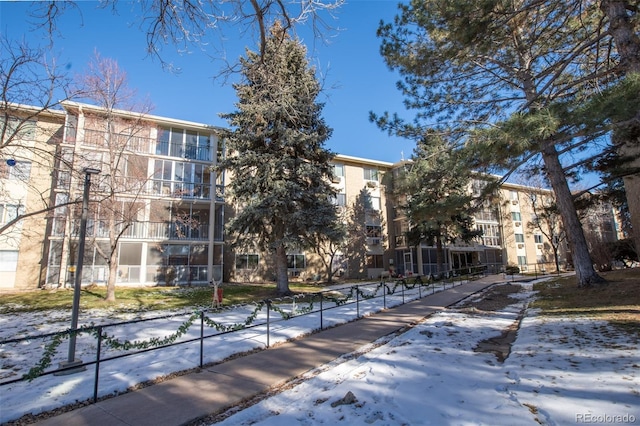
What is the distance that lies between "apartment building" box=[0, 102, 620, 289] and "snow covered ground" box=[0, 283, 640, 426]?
7461 mm

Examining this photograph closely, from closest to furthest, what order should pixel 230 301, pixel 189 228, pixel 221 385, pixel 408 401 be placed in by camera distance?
pixel 408 401 < pixel 221 385 < pixel 230 301 < pixel 189 228

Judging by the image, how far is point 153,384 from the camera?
5.20 meters

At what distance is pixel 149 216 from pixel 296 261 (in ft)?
40.1

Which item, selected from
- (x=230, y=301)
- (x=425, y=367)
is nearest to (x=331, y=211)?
(x=230, y=301)

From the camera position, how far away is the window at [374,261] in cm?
3362

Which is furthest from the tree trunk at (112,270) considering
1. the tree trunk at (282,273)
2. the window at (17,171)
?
the tree trunk at (282,273)

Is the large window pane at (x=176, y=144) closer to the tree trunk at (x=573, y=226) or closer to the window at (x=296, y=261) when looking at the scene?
the window at (x=296, y=261)

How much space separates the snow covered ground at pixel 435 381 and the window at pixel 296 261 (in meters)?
21.4

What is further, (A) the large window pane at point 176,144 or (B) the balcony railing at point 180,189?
(A) the large window pane at point 176,144

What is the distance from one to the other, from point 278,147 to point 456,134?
8.29m

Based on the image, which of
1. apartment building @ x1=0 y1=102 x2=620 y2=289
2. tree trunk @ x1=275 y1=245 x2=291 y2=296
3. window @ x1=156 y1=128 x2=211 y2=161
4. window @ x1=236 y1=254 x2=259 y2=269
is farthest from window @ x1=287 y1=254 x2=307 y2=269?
tree trunk @ x1=275 y1=245 x2=291 y2=296

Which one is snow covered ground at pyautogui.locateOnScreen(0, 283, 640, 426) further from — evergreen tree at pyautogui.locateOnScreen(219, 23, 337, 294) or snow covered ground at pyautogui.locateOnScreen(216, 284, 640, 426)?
evergreen tree at pyautogui.locateOnScreen(219, 23, 337, 294)

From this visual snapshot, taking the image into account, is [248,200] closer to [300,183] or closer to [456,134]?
[300,183]

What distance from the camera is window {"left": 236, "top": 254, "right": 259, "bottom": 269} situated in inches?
1057
